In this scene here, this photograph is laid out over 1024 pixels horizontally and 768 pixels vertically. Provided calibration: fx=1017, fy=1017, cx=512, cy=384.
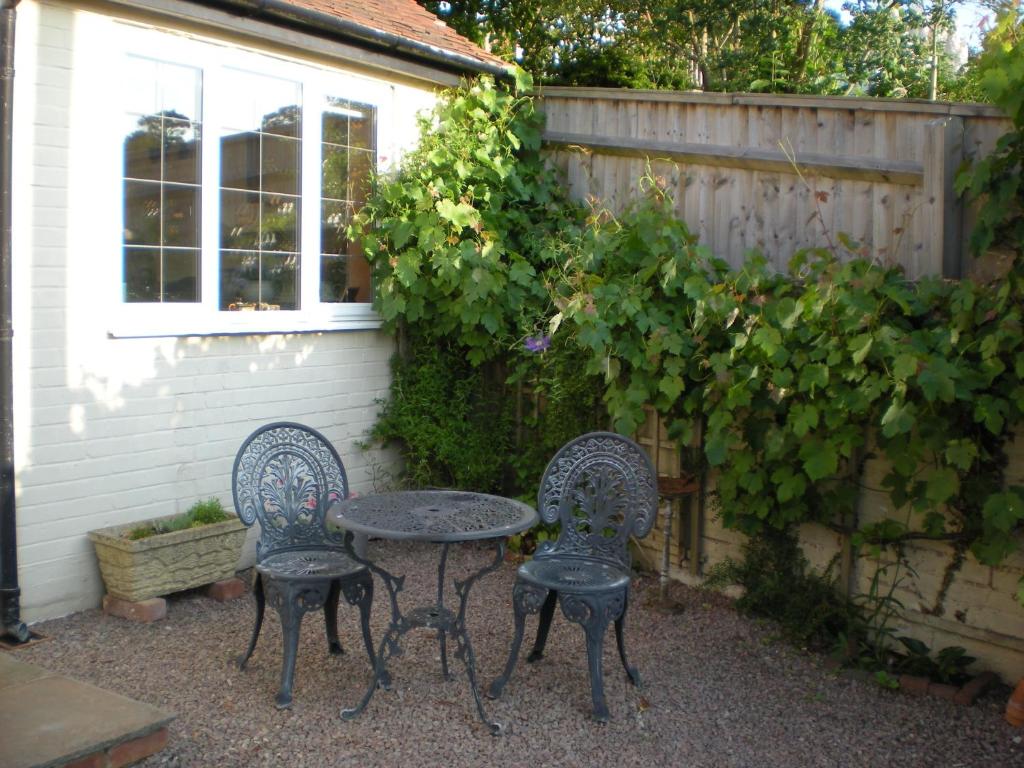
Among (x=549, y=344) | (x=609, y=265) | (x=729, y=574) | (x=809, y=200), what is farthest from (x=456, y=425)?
(x=809, y=200)

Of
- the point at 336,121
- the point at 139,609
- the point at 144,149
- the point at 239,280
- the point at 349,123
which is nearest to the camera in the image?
the point at 139,609

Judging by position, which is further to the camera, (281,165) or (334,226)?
(334,226)

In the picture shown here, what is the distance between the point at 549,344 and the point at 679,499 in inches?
48.1

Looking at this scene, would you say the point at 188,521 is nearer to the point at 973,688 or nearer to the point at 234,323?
the point at 234,323

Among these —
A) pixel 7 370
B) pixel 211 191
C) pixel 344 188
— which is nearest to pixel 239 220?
pixel 211 191

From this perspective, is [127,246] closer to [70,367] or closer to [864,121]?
[70,367]

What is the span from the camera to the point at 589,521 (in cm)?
462

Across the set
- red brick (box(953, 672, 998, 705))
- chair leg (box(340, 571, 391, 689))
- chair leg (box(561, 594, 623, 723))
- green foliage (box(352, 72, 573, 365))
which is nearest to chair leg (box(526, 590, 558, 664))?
chair leg (box(561, 594, 623, 723))

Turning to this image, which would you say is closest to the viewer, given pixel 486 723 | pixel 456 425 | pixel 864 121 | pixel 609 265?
pixel 486 723

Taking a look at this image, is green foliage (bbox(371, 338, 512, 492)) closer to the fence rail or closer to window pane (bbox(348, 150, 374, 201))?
window pane (bbox(348, 150, 374, 201))

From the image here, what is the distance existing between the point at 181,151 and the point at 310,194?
0.95m

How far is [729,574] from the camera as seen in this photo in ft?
18.5

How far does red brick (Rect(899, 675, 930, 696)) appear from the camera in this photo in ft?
14.8

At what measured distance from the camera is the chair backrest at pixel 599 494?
178 inches
